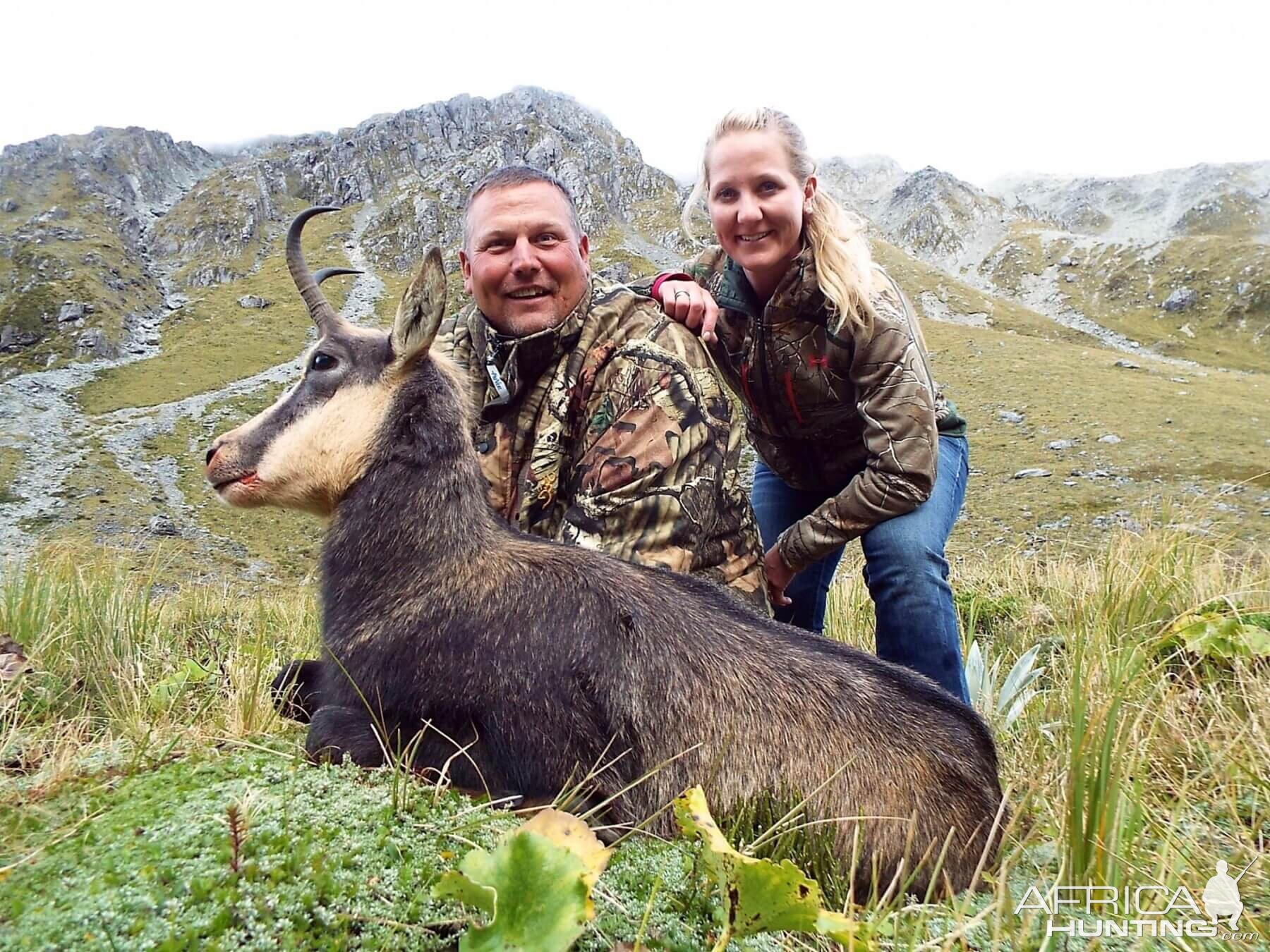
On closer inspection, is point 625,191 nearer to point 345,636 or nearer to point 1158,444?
point 1158,444

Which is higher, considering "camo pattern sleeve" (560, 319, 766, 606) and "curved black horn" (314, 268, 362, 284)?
"curved black horn" (314, 268, 362, 284)

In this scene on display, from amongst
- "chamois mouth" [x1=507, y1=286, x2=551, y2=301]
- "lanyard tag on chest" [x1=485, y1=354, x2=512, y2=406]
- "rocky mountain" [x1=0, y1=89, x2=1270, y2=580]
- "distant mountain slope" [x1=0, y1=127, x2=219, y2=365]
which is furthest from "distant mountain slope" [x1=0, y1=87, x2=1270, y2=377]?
"lanyard tag on chest" [x1=485, y1=354, x2=512, y2=406]

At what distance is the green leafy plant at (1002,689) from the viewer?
15.6 ft

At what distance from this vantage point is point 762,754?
9.87ft

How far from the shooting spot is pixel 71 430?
78062 millimetres

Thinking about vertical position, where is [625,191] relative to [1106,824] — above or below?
above

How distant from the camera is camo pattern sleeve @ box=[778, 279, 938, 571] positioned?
4.69 m

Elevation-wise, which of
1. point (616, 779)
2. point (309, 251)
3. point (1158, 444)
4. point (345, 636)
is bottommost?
point (1158, 444)

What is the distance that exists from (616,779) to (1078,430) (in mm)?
49237

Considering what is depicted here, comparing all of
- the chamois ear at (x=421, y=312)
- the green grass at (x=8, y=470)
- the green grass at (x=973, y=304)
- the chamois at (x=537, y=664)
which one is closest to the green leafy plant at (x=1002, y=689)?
the chamois at (x=537, y=664)

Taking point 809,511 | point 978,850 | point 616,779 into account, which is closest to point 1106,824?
point 978,850

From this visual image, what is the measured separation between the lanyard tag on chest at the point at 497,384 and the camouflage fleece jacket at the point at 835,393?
150 cm

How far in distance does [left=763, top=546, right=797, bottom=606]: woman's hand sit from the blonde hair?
5.11ft

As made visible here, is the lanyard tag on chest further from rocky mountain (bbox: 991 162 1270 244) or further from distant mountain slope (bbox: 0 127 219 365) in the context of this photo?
rocky mountain (bbox: 991 162 1270 244)
